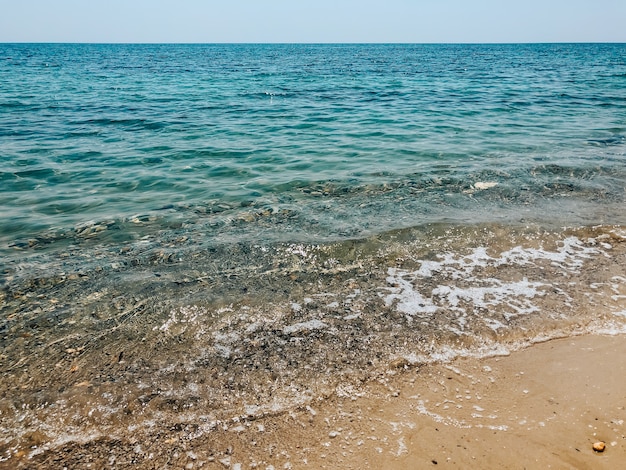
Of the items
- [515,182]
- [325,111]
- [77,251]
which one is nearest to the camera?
[77,251]

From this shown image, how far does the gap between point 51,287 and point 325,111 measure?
15.1 meters

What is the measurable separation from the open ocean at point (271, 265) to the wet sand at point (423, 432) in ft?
0.45

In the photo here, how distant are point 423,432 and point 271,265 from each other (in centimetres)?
310

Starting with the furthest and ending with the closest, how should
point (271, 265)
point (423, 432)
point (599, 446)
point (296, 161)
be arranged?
point (296, 161) → point (271, 265) → point (423, 432) → point (599, 446)

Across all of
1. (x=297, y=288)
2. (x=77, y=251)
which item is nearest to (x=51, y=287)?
(x=77, y=251)

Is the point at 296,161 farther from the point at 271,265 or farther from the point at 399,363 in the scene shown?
the point at 399,363

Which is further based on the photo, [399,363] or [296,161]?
[296,161]

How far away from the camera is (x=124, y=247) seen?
6227mm

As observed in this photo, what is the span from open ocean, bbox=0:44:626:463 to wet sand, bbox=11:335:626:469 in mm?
137

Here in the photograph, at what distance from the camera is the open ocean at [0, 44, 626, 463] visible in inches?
144

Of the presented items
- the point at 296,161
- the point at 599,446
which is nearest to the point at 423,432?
the point at 599,446

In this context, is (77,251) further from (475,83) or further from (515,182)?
(475,83)

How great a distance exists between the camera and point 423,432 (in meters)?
3.10

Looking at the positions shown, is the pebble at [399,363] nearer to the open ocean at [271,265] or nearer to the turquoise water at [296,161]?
the open ocean at [271,265]
